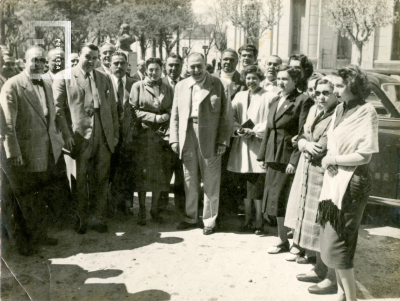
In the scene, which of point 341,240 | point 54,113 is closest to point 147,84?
point 54,113

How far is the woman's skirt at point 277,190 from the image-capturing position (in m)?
4.21

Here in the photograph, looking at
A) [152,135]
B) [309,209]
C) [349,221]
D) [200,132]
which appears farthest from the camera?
[152,135]

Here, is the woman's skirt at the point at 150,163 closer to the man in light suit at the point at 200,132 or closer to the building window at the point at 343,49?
the man in light suit at the point at 200,132

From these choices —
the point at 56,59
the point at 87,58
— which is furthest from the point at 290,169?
the point at 56,59

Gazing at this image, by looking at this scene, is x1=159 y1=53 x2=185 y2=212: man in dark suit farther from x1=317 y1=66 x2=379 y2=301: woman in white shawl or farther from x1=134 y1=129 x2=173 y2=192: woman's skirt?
x1=317 y1=66 x2=379 y2=301: woman in white shawl

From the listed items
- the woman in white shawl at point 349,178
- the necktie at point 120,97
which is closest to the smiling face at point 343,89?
the woman in white shawl at point 349,178

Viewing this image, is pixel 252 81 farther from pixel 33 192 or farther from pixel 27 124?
pixel 33 192

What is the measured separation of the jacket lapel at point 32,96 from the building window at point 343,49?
3768 millimetres

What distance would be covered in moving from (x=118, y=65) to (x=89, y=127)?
1.08 m

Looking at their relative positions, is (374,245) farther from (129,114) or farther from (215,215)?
(129,114)

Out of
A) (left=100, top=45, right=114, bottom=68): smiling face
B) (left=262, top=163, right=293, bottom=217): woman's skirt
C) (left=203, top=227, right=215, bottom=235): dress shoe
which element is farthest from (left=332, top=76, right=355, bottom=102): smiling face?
(left=100, top=45, right=114, bottom=68): smiling face

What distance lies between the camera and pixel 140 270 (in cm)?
380

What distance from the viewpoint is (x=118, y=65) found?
5.36 meters

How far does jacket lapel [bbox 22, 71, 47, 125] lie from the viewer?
162 inches
